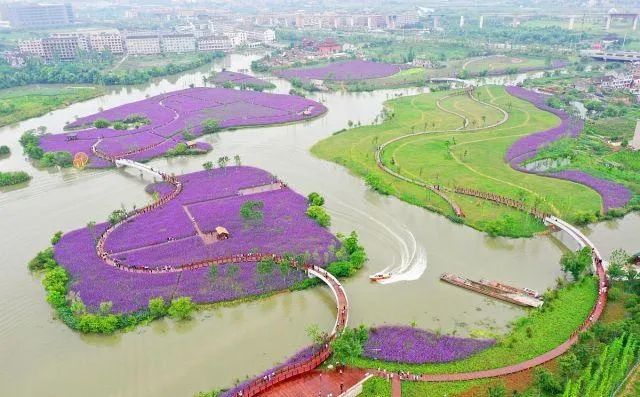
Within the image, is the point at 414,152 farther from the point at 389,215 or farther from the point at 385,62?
the point at 385,62

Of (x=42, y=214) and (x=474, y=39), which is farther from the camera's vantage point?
(x=474, y=39)

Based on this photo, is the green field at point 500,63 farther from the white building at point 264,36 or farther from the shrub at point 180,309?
the shrub at point 180,309

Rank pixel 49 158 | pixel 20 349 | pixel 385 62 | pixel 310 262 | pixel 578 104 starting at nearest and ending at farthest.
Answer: pixel 20 349 → pixel 310 262 → pixel 49 158 → pixel 578 104 → pixel 385 62

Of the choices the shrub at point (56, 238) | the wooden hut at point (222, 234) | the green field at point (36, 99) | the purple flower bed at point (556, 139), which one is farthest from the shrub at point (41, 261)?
the green field at point (36, 99)

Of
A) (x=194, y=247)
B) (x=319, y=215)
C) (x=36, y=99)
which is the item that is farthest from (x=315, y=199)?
(x=36, y=99)

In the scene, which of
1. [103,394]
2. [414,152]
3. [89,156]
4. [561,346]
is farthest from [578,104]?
[103,394]

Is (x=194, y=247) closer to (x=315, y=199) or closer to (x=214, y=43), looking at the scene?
(x=315, y=199)
